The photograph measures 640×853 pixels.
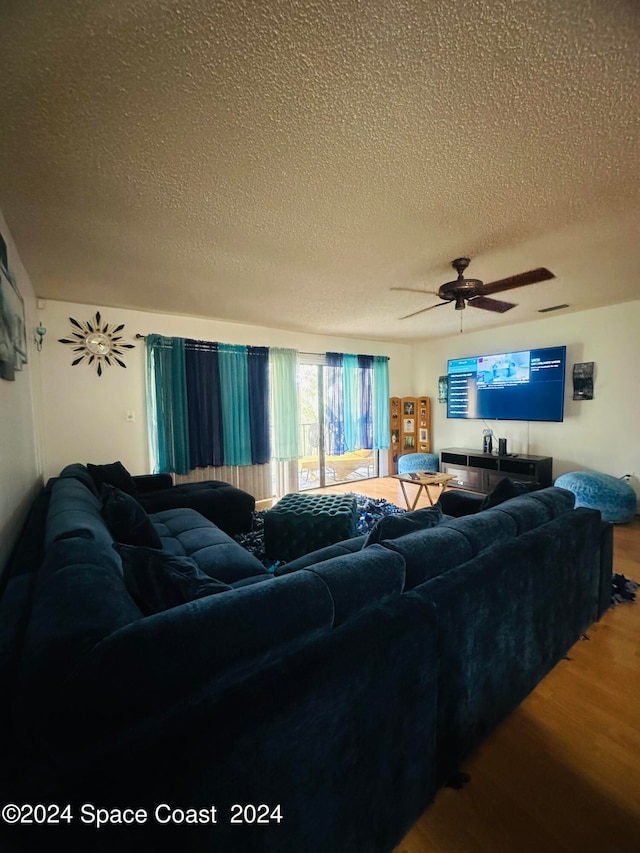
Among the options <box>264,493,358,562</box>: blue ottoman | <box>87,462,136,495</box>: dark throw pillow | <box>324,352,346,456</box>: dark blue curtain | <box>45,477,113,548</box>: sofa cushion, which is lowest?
<box>264,493,358,562</box>: blue ottoman

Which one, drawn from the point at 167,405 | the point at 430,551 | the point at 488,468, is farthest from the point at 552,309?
the point at 167,405

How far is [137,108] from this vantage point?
1280 millimetres

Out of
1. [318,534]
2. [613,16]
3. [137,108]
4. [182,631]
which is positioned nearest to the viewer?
[182,631]

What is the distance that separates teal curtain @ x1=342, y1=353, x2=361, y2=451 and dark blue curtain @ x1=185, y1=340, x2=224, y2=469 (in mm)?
2048

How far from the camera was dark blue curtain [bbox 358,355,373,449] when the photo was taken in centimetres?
587

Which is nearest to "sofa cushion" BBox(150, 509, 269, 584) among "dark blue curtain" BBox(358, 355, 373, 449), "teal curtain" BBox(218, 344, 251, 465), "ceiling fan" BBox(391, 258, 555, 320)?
"teal curtain" BBox(218, 344, 251, 465)

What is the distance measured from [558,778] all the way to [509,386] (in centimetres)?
448

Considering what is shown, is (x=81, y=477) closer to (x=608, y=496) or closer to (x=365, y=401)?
(x=365, y=401)

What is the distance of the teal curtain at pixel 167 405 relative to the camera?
4.11m

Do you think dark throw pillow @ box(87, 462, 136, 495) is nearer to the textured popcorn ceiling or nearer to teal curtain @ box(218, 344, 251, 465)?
teal curtain @ box(218, 344, 251, 465)

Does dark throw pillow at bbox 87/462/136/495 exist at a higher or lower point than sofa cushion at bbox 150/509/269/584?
higher

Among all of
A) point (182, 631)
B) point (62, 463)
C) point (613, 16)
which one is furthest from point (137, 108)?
point (62, 463)

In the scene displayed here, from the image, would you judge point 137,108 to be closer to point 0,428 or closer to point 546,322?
point 0,428

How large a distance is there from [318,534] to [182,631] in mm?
2094
